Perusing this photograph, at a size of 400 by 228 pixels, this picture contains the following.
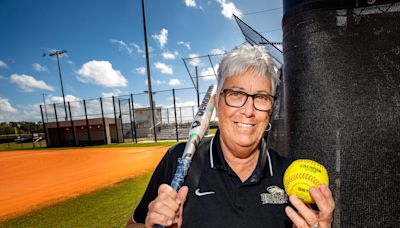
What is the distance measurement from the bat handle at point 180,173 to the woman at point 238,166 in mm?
90

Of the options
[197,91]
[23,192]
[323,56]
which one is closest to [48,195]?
[23,192]


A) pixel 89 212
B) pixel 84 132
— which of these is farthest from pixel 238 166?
pixel 84 132

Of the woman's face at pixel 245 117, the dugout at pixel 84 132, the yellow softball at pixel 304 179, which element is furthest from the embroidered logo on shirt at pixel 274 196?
the dugout at pixel 84 132

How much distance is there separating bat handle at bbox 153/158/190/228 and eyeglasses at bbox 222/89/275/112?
66 cm

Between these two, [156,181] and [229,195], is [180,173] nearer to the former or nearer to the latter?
[156,181]

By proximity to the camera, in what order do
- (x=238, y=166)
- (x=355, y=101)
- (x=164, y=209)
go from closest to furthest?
(x=164, y=209) → (x=238, y=166) → (x=355, y=101)

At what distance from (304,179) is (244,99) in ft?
2.63

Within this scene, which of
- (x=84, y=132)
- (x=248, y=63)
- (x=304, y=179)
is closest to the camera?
(x=304, y=179)

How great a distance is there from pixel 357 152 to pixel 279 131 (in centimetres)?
177

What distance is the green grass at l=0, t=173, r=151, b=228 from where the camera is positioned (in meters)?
4.91

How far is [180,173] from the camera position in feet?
6.28

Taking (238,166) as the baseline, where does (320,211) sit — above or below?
→ below

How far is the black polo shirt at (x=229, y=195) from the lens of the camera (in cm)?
176

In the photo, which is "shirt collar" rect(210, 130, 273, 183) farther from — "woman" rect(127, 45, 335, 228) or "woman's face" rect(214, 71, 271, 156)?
"woman's face" rect(214, 71, 271, 156)
